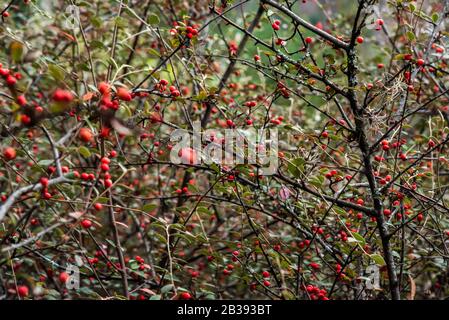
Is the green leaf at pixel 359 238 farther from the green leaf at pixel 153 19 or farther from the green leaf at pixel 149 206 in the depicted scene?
the green leaf at pixel 153 19

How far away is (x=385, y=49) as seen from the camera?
147 inches

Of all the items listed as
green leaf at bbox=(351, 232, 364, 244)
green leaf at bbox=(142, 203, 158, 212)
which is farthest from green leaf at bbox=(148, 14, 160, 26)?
green leaf at bbox=(351, 232, 364, 244)

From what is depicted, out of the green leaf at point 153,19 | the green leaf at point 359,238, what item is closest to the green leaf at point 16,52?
the green leaf at point 153,19

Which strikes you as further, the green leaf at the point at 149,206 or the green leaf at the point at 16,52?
the green leaf at the point at 149,206

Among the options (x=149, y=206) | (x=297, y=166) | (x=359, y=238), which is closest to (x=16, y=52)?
(x=149, y=206)

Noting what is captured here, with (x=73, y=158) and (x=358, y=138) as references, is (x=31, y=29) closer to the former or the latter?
(x=73, y=158)

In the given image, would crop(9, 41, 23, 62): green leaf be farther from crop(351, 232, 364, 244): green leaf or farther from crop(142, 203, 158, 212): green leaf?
crop(351, 232, 364, 244): green leaf

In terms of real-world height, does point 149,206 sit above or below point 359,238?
above

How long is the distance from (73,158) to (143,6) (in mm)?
1264

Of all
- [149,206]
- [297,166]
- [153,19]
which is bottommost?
[149,206]

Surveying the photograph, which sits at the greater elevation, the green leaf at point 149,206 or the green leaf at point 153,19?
the green leaf at point 153,19

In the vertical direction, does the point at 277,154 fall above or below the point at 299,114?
below

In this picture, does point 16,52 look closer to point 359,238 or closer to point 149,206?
point 149,206
